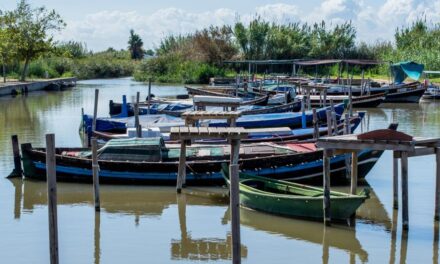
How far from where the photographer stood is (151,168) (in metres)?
19.5

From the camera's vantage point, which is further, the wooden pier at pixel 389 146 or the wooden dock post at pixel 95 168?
the wooden dock post at pixel 95 168

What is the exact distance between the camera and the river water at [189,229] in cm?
1413

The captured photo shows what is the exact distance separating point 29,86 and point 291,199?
46.6 meters

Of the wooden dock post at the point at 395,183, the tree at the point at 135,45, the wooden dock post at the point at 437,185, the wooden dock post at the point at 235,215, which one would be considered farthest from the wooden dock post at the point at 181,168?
the tree at the point at 135,45

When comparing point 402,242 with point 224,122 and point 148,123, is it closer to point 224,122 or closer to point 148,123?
point 224,122

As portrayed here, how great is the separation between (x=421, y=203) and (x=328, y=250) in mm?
4266

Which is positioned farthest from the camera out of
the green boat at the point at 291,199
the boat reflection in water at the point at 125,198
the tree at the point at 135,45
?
the tree at the point at 135,45

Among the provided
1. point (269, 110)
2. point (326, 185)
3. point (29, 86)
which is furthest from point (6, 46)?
point (326, 185)

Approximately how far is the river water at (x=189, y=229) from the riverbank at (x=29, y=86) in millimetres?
33148

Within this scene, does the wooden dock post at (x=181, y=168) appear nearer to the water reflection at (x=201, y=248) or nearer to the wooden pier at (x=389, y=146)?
the water reflection at (x=201, y=248)

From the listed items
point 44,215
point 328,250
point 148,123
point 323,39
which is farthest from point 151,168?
point 323,39

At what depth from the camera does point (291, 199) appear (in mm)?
15781

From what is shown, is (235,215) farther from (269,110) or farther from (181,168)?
(269,110)

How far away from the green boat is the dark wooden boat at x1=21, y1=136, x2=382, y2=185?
5.88ft
